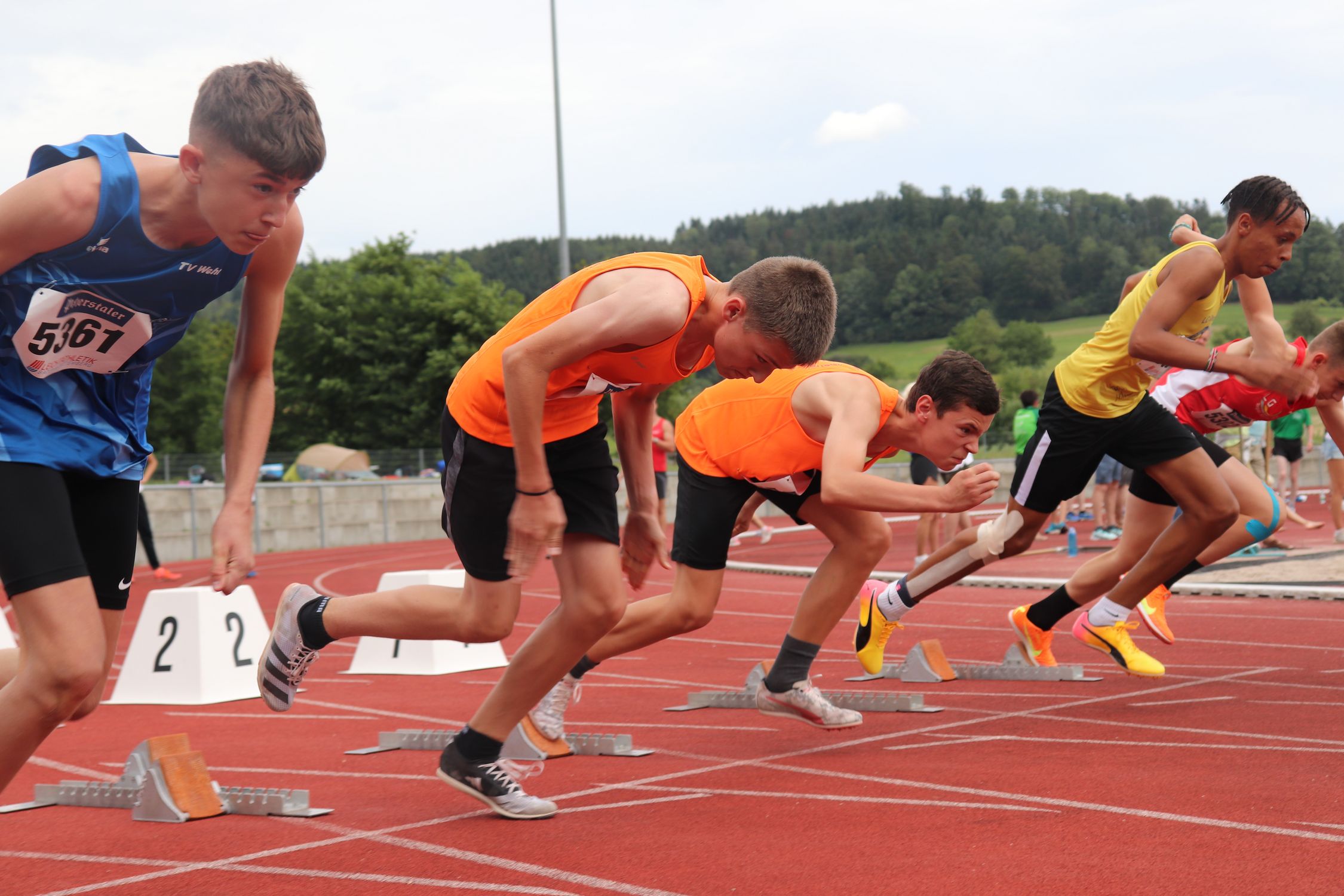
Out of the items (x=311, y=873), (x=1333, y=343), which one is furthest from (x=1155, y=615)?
(x=311, y=873)

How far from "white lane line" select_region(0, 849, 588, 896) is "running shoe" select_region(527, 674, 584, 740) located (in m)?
1.53

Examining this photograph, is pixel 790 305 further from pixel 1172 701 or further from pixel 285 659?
pixel 1172 701

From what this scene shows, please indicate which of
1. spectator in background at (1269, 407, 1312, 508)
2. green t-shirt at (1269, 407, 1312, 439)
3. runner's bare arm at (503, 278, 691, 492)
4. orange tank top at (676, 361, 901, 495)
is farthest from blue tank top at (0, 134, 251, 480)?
green t-shirt at (1269, 407, 1312, 439)

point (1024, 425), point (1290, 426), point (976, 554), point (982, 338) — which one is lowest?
point (1290, 426)

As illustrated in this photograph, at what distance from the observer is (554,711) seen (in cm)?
486

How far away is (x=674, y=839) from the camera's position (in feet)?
11.5

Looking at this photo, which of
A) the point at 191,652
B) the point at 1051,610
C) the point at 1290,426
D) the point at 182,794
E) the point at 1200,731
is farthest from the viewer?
the point at 1290,426

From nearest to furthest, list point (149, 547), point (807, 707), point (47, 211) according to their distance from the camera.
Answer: point (47, 211), point (807, 707), point (149, 547)

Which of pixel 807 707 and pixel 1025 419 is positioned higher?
pixel 1025 419

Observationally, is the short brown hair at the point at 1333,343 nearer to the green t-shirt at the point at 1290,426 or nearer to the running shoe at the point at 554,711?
the running shoe at the point at 554,711

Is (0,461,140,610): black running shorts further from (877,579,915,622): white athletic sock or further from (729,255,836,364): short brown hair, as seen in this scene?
(877,579,915,622): white athletic sock

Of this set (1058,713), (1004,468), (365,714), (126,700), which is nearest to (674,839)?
(1058,713)

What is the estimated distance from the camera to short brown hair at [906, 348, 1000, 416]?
459 cm

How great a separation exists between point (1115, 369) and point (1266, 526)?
1.36 metres
